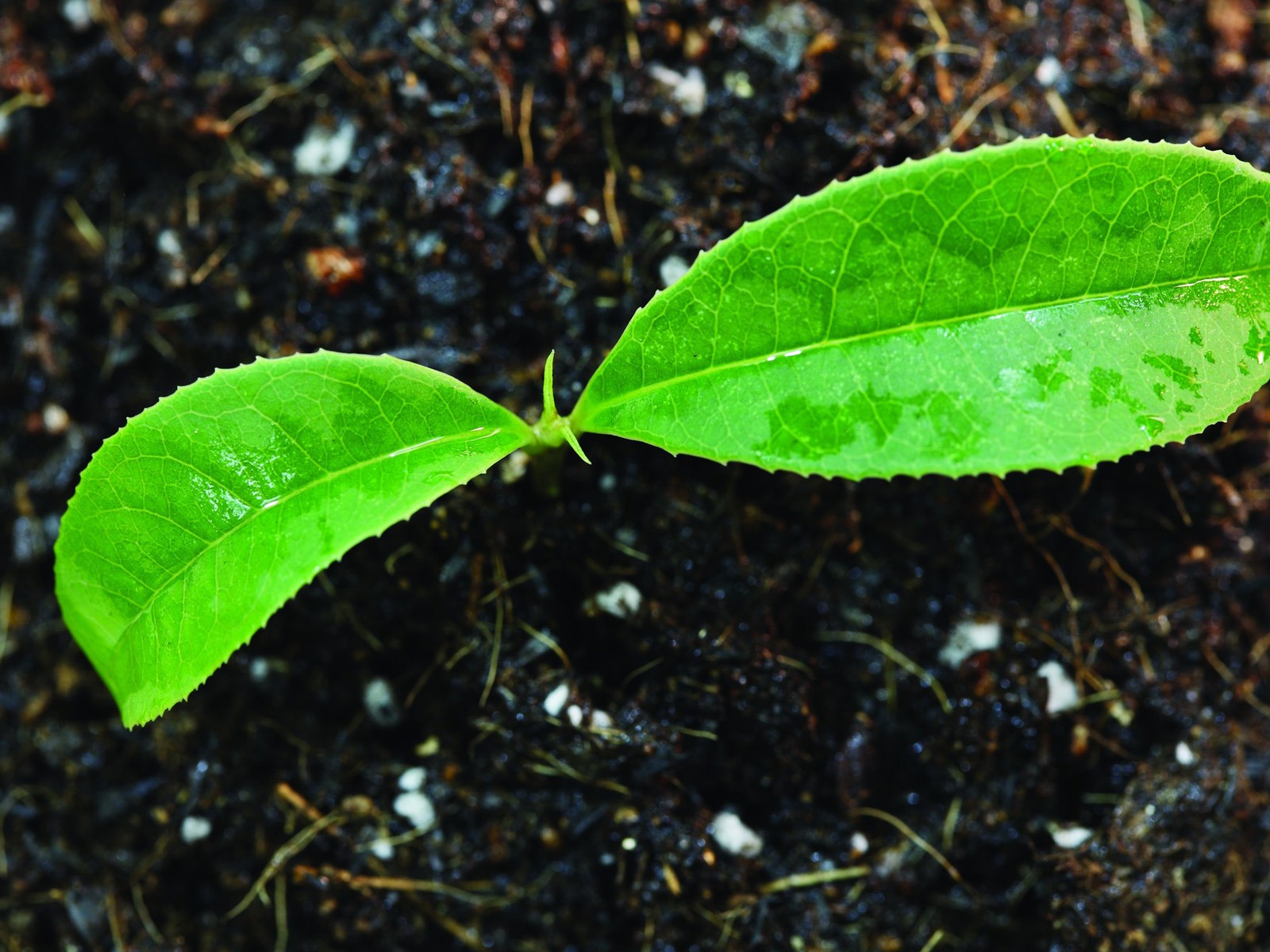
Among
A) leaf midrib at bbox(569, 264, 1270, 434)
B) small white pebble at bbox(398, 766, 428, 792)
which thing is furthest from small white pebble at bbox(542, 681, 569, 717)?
leaf midrib at bbox(569, 264, 1270, 434)

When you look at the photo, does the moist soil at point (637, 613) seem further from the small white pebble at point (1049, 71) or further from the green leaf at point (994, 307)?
the green leaf at point (994, 307)

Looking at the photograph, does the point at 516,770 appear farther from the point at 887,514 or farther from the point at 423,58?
the point at 423,58

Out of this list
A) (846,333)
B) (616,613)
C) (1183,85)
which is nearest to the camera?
(846,333)

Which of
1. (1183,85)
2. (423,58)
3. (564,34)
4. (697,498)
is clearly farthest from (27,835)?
(1183,85)

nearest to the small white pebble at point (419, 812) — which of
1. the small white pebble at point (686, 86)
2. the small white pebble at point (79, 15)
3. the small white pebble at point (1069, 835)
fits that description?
the small white pebble at point (1069, 835)

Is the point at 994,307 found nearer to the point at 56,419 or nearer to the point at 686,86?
the point at 686,86

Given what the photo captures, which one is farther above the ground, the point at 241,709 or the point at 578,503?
the point at 578,503
